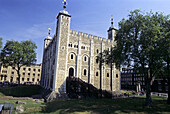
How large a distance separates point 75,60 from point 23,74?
4055 cm

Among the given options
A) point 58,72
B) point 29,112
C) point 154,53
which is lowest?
point 29,112

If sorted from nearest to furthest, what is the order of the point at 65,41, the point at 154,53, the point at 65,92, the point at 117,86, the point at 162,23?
the point at 154,53 → the point at 162,23 → the point at 65,92 → the point at 65,41 → the point at 117,86

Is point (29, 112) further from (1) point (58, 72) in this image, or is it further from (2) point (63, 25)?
(2) point (63, 25)

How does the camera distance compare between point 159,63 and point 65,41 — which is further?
point 65,41

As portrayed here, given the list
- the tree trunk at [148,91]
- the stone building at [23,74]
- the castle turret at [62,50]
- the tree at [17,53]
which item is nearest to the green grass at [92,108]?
the tree trunk at [148,91]

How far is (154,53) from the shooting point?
13828mm

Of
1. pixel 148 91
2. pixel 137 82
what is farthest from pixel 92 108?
pixel 137 82

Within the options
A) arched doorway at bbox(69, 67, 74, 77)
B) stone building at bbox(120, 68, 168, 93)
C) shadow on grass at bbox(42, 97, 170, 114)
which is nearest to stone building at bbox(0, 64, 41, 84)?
arched doorway at bbox(69, 67, 74, 77)

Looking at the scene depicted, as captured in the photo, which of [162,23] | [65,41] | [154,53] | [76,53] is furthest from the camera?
[76,53]

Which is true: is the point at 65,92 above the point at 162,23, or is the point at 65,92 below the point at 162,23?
below

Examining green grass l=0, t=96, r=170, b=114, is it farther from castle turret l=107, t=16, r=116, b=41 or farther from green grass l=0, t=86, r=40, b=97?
castle turret l=107, t=16, r=116, b=41

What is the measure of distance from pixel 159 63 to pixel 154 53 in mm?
1695

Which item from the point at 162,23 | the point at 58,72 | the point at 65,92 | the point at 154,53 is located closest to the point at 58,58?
the point at 58,72

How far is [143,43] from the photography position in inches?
575
